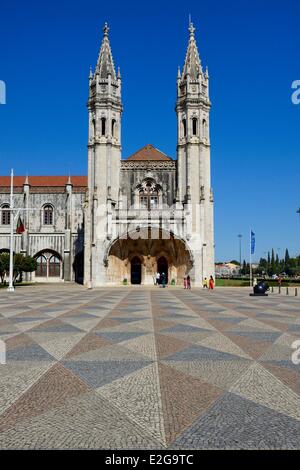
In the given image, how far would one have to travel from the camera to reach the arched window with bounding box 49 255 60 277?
155ft

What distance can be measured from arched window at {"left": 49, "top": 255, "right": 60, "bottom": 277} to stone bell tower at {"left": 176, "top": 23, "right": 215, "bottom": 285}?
16.8m

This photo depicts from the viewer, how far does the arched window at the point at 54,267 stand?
47.3 meters

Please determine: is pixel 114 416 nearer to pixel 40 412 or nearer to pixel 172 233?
pixel 40 412

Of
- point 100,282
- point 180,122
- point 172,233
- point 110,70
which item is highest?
point 110,70

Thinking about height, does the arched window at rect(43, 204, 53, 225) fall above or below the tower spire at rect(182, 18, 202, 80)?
below

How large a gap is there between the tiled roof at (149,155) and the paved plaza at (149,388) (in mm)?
36667

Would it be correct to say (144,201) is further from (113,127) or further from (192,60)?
(192,60)

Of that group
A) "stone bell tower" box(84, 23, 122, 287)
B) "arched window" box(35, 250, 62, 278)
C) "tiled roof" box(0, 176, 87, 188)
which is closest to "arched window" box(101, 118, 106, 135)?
"stone bell tower" box(84, 23, 122, 287)

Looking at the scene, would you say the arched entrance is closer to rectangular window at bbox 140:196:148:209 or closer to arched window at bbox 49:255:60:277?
rectangular window at bbox 140:196:148:209

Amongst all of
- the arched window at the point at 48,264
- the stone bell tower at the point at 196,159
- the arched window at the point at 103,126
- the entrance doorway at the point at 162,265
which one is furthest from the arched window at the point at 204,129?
the arched window at the point at 48,264

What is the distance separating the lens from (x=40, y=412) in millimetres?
4641

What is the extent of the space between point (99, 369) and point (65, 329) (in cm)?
413
